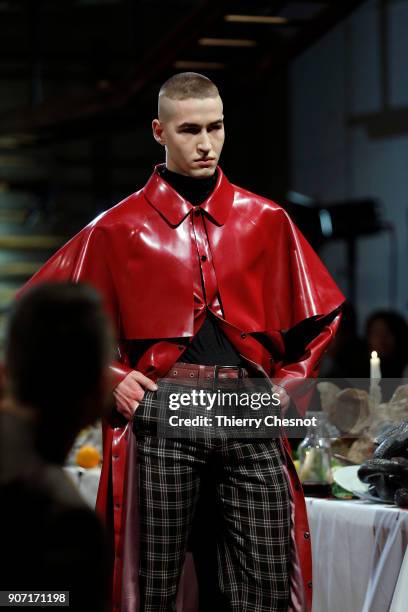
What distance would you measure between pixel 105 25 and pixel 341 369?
13.7 ft

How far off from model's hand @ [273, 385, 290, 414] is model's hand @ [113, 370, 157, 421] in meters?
0.25

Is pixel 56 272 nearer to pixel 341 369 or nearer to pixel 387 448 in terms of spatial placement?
pixel 387 448

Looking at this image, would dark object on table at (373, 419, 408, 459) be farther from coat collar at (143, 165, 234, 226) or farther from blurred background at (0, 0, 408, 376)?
blurred background at (0, 0, 408, 376)

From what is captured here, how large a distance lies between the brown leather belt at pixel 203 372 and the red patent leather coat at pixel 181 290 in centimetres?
2

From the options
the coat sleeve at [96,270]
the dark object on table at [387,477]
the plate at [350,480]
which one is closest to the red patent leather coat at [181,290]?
the coat sleeve at [96,270]

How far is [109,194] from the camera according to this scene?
7.82 meters

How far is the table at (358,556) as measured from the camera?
2570 mm

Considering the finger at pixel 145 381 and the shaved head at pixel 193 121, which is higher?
the shaved head at pixel 193 121

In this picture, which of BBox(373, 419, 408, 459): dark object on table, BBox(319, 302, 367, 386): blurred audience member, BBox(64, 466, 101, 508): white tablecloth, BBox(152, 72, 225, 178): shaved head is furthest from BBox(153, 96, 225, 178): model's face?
BBox(319, 302, 367, 386): blurred audience member

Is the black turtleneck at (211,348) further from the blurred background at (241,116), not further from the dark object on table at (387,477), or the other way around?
the blurred background at (241,116)

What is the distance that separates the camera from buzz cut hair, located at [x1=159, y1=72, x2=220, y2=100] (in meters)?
2.22

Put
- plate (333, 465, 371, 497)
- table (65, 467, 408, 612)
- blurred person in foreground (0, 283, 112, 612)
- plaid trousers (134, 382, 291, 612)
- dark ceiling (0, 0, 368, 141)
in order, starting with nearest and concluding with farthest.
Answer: blurred person in foreground (0, 283, 112, 612) → plaid trousers (134, 382, 291, 612) → table (65, 467, 408, 612) → plate (333, 465, 371, 497) → dark ceiling (0, 0, 368, 141)

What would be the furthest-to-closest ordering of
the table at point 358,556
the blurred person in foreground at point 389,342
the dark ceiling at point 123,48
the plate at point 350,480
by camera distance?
1. the dark ceiling at point 123,48
2. the blurred person in foreground at point 389,342
3. the plate at point 350,480
4. the table at point 358,556

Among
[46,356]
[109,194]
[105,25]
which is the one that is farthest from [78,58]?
[46,356]
